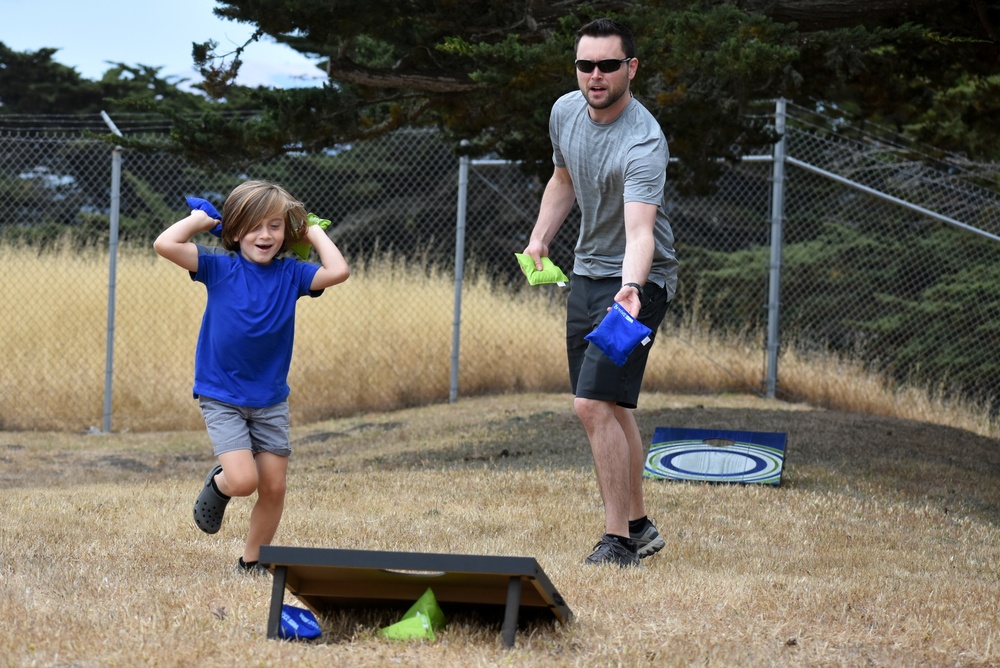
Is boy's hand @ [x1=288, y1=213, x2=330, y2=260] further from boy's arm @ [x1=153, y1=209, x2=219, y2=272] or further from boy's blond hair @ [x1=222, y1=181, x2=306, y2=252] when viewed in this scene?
boy's arm @ [x1=153, y1=209, x2=219, y2=272]

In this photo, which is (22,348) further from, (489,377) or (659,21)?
(659,21)

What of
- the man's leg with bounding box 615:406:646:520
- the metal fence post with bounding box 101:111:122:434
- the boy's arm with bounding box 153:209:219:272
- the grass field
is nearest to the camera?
the grass field

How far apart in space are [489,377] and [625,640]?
9.01 meters

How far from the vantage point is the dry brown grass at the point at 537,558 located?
11.6 feet

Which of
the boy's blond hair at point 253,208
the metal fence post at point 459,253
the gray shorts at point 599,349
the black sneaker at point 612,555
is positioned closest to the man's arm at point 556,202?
the gray shorts at point 599,349

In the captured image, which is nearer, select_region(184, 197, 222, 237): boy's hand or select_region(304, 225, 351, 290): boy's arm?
select_region(184, 197, 222, 237): boy's hand

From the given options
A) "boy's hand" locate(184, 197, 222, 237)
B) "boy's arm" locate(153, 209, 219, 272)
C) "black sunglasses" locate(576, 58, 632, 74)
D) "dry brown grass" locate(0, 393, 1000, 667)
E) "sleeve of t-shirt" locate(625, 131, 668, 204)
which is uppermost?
"black sunglasses" locate(576, 58, 632, 74)

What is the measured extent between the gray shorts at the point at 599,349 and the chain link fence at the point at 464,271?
4.80m

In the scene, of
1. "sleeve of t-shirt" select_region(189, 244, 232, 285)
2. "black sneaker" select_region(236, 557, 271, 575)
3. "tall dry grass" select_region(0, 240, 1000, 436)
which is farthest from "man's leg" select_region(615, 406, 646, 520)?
"tall dry grass" select_region(0, 240, 1000, 436)

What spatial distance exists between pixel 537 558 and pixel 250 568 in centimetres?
116

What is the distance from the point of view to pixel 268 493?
446 centimetres

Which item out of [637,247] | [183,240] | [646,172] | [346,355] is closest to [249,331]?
[183,240]

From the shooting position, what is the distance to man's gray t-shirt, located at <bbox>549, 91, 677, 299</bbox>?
184 inches

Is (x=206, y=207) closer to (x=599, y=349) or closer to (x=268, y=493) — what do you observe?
(x=268, y=493)
